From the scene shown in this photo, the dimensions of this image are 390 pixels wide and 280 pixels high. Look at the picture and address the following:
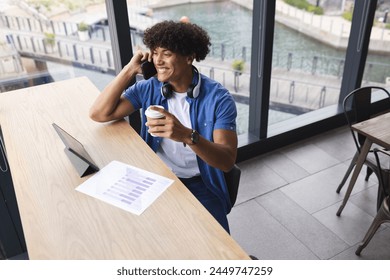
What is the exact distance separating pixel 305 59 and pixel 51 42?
2160mm

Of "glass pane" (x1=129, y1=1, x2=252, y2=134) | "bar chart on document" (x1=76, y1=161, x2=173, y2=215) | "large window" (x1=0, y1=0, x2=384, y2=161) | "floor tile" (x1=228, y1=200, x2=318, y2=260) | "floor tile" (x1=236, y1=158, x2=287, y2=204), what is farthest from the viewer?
"floor tile" (x1=236, y1=158, x2=287, y2=204)

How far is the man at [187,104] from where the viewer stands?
1.68 metres

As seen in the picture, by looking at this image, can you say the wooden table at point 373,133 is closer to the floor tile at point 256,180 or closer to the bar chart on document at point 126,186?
the floor tile at point 256,180

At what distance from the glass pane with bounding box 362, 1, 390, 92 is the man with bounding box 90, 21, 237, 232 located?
2.49 m

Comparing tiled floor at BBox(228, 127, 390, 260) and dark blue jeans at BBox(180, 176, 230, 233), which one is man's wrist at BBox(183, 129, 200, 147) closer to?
dark blue jeans at BBox(180, 176, 230, 233)

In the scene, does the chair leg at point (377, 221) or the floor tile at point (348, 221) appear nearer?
the chair leg at point (377, 221)

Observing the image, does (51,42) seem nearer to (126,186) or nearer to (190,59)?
(190,59)

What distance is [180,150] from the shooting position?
1.85 meters

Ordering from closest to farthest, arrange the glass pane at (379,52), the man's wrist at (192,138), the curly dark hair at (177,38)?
the man's wrist at (192,138)
the curly dark hair at (177,38)
the glass pane at (379,52)

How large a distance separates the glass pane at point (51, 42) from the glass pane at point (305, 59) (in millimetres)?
1409

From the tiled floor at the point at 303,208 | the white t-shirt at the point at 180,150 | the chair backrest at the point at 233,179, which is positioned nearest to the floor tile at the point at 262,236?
the tiled floor at the point at 303,208

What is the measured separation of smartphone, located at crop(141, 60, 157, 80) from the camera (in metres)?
1.86

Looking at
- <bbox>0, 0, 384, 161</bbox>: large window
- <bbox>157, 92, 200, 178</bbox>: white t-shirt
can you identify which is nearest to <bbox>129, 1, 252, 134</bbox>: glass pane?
<bbox>0, 0, 384, 161</bbox>: large window
